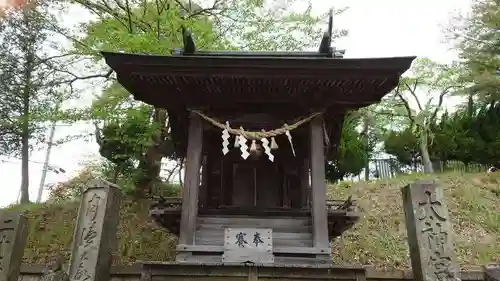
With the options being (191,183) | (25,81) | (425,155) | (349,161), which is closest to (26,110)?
(25,81)

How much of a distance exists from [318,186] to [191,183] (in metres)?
2.41

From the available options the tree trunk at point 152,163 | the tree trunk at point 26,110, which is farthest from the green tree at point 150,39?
the tree trunk at point 26,110

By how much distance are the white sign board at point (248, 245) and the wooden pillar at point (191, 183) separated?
27.3 inches

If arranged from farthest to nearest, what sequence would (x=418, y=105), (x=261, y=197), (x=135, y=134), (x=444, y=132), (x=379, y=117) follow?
(x=379, y=117)
(x=418, y=105)
(x=444, y=132)
(x=135, y=134)
(x=261, y=197)

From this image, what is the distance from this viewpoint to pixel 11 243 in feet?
23.3

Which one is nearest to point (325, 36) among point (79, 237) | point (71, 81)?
A: point (79, 237)

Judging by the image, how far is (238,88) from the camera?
844 centimetres

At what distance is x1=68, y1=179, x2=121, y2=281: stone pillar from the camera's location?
665 centimetres

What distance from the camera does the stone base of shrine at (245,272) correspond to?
705 centimetres

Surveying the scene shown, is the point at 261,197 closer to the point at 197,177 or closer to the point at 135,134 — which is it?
the point at 197,177

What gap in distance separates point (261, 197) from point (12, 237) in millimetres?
5087

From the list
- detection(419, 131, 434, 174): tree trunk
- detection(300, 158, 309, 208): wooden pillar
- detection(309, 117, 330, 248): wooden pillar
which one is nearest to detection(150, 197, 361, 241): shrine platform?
detection(300, 158, 309, 208): wooden pillar

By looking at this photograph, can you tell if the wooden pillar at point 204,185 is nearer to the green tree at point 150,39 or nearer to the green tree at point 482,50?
the green tree at point 150,39

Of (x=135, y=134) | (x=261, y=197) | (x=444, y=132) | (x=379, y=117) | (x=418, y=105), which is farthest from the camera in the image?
(x=379, y=117)
